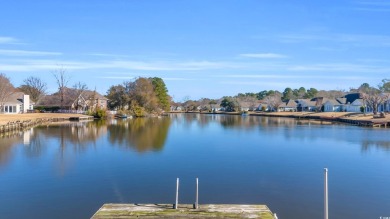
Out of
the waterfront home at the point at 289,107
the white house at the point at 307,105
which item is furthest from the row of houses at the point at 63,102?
the white house at the point at 307,105

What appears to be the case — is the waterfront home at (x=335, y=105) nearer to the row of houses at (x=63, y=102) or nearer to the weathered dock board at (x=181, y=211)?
the row of houses at (x=63, y=102)

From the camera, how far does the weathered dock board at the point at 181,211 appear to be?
1088cm

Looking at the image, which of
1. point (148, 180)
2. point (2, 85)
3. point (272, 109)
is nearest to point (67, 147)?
point (148, 180)

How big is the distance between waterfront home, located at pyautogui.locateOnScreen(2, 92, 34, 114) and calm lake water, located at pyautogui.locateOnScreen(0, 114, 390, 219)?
4335 cm

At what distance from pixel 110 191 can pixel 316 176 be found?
9.89 m

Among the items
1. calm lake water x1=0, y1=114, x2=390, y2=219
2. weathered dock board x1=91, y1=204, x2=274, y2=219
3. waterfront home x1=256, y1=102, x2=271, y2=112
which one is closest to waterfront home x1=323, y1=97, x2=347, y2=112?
waterfront home x1=256, y1=102, x2=271, y2=112

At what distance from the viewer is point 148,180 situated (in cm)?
1728

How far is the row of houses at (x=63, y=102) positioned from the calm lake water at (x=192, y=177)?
147ft

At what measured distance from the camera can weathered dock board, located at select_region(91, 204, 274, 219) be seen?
10883mm

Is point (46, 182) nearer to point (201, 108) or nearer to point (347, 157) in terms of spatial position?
point (347, 157)

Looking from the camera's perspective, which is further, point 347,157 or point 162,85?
point 162,85

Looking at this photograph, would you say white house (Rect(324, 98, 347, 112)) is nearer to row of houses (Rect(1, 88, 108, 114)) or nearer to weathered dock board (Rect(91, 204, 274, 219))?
row of houses (Rect(1, 88, 108, 114))

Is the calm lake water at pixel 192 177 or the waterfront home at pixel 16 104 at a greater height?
the waterfront home at pixel 16 104

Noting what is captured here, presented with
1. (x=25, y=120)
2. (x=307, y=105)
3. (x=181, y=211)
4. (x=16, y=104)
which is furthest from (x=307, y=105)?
(x=181, y=211)
